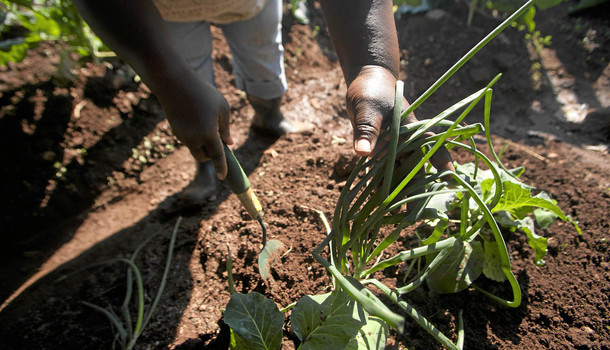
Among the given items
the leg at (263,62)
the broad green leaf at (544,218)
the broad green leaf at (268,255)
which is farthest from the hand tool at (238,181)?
the broad green leaf at (544,218)

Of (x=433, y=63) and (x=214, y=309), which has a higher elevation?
(x=433, y=63)

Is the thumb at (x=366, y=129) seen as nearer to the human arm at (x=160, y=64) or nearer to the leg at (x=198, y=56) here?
the human arm at (x=160, y=64)

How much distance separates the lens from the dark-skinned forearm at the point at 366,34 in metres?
1.09

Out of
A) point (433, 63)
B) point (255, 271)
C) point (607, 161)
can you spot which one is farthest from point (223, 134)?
point (433, 63)

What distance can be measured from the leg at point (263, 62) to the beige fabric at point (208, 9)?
0.43 ft

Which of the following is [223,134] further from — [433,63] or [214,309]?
[433,63]

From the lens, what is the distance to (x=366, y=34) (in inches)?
43.1

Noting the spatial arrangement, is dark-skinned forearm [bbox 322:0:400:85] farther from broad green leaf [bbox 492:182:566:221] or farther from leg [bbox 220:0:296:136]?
leg [bbox 220:0:296:136]

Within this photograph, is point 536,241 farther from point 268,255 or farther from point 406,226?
point 268,255

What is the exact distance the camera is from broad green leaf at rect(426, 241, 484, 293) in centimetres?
111

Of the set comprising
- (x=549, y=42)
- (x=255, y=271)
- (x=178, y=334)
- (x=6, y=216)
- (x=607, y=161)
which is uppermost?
(x=549, y=42)

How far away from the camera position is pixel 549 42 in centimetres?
276

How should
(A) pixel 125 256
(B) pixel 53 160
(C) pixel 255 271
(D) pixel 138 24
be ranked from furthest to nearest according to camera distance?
1. (B) pixel 53 160
2. (A) pixel 125 256
3. (C) pixel 255 271
4. (D) pixel 138 24

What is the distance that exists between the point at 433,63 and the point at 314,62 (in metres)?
0.97
